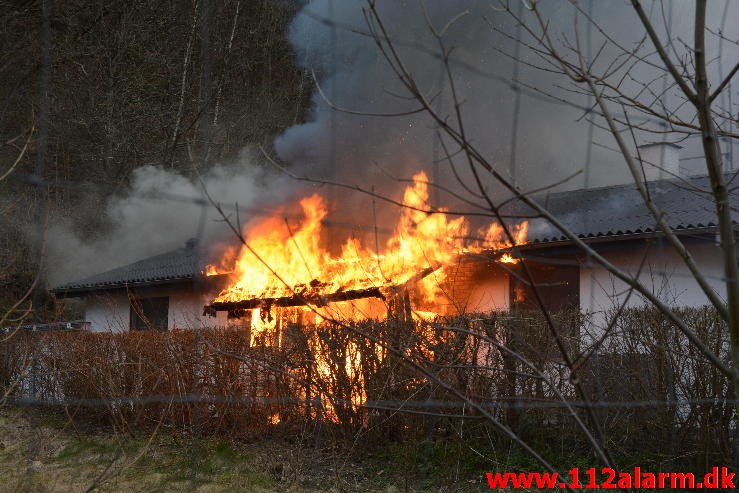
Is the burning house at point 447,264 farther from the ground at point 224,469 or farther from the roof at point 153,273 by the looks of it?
the ground at point 224,469

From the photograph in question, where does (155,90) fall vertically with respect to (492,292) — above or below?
above

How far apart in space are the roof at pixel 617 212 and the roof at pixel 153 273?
7.30 m

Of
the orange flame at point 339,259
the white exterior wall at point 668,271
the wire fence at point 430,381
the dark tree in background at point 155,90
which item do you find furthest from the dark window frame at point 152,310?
the white exterior wall at point 668,271

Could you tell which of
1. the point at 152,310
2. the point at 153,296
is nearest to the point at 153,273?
the point at 153,296

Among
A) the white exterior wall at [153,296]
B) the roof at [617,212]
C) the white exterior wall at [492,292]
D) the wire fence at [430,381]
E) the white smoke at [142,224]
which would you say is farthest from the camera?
the white smoke at [142,224]

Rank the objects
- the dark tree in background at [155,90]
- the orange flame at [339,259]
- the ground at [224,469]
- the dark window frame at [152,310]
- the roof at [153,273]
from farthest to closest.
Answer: the dark tree in background at [155,90] < the dark window frame at [152,310] < the roof at [153,273] < the orange flame at [339,259] < the ground at [224,469]

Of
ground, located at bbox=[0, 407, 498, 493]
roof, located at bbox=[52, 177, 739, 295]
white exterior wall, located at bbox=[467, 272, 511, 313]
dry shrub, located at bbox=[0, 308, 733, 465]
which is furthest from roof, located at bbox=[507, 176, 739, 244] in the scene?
ground, located at bbox=[0, 407, 498, 493]

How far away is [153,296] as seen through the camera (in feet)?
56.8

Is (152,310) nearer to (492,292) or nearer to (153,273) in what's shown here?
(153,273)

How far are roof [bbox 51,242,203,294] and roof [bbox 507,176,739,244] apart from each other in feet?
23.9

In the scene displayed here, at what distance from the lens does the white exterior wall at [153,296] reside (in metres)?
15.8

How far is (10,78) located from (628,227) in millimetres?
12542

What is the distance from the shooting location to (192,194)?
2075 cm

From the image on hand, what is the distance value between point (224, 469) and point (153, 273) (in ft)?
34.2
